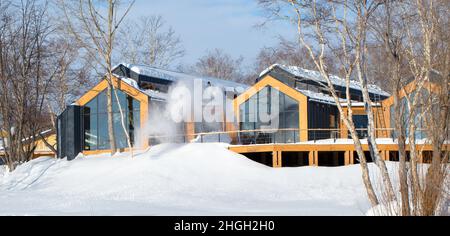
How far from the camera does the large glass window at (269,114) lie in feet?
85.5

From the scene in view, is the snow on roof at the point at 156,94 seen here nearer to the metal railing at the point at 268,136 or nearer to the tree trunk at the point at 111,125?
the tree trunk at the point at 111,125

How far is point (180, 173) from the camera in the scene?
2052 cm

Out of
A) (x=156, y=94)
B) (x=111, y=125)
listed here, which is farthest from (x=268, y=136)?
(x=111, y=125)

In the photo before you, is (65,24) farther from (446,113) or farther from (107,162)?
(446,113)

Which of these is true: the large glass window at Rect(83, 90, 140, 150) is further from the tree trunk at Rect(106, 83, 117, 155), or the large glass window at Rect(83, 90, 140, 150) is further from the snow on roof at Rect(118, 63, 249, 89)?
the snow on roof at Rect(118, 63, 249, 89)

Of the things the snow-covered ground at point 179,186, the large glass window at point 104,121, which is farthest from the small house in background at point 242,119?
the snow-covered ground at point 179,186

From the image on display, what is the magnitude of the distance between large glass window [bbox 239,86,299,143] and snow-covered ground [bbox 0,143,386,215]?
2.99 metres

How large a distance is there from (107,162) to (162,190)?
6.29 m

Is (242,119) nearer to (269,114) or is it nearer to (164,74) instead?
(269,114)

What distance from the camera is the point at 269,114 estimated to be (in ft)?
87.9

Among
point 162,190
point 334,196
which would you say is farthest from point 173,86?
point 334,196

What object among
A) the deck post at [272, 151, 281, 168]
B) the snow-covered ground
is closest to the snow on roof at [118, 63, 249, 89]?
the snow-covered ground

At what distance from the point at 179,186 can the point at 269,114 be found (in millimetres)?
8973

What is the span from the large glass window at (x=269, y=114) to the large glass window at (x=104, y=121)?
5.16 meters
